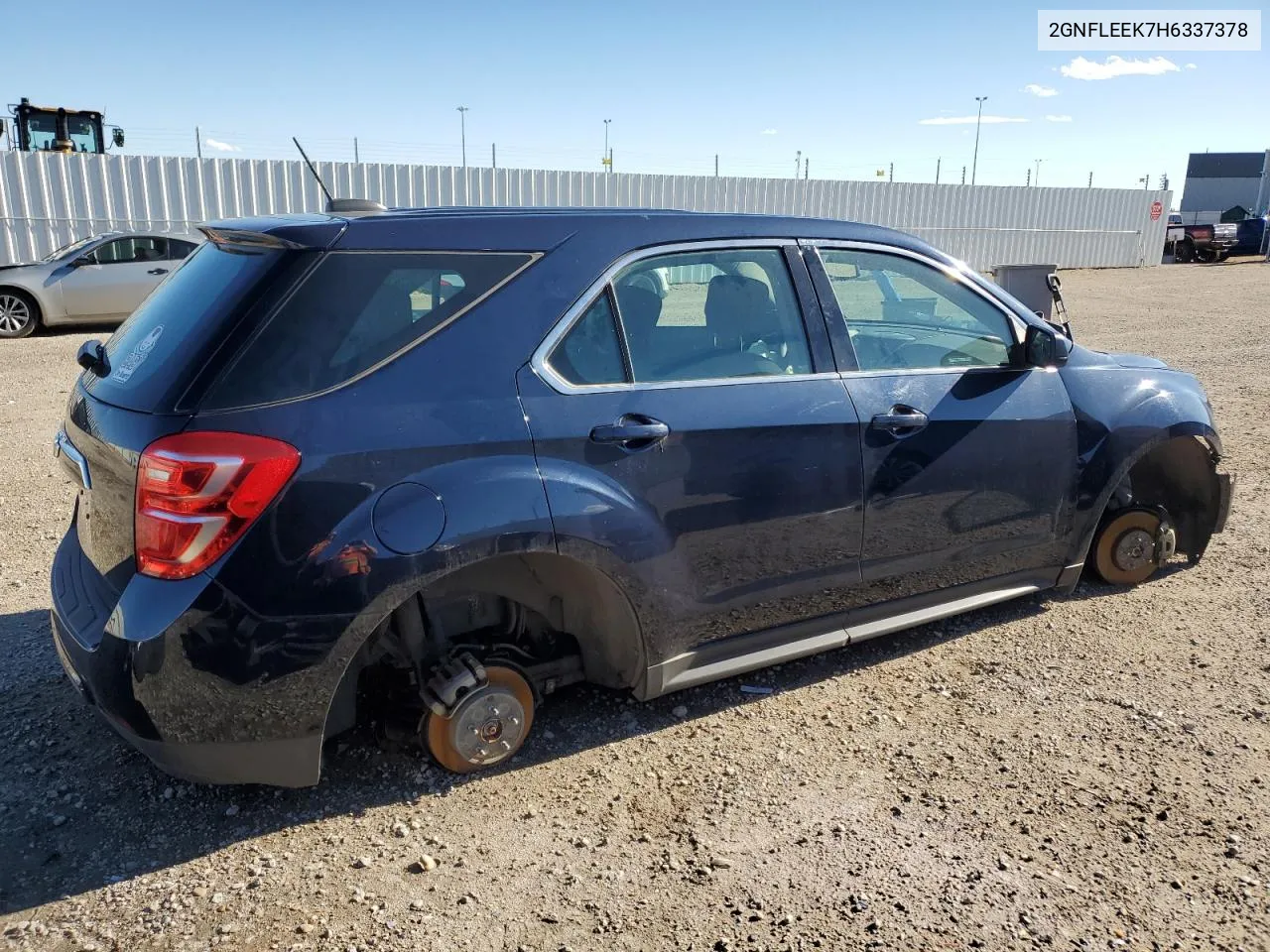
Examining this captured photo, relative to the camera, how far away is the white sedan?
13.2 m

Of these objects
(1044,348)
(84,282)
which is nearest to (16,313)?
(84,282)

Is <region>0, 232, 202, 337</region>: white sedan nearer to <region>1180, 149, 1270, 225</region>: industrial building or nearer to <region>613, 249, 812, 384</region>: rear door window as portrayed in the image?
<region>613, 249, 812, 384</region>: rear door window

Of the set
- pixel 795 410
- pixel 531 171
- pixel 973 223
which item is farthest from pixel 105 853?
pixel 973 223

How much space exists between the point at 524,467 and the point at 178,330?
105 centimetres

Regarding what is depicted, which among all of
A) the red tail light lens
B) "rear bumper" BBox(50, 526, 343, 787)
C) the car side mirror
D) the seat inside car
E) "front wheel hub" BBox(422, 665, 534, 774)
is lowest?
"front wheel hub" BBox(422, 665, 534, 774)

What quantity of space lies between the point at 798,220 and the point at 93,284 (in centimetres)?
1297

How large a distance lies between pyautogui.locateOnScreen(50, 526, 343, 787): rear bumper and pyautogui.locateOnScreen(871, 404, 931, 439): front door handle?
202 centimetres

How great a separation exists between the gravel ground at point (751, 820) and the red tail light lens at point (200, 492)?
0.92 meters

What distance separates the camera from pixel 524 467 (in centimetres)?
280

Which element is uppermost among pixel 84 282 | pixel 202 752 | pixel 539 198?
pixel 539 198

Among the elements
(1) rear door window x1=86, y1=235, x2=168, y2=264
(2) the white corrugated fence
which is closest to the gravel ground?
(2) the white corrugated fence

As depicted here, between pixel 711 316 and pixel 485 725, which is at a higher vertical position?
pixel 711 316

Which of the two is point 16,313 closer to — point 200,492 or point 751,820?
point 200,492

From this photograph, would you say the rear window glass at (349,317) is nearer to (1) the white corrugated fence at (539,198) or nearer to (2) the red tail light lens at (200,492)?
(2) the red tail light lens at (200,492)
